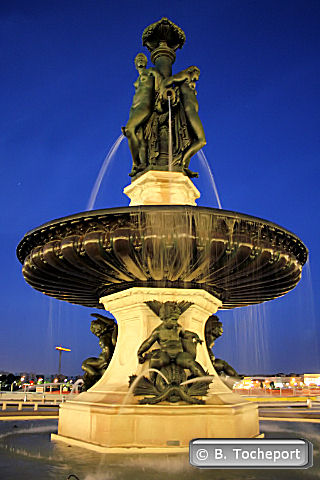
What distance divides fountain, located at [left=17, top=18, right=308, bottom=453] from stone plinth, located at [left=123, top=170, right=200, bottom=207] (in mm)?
1930

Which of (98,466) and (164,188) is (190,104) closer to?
(164,188)

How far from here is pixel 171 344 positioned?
6508mm

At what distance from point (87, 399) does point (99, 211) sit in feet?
9.13

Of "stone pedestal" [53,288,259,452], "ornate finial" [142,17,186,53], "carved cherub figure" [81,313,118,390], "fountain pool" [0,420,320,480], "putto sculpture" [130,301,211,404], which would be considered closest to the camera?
"fountain pool" [0,420,320,480]

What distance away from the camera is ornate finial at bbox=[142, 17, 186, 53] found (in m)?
10.2

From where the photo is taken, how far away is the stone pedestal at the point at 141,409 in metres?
5.89

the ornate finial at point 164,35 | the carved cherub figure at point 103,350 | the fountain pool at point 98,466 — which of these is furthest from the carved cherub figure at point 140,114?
the fountain pool at point 98,466

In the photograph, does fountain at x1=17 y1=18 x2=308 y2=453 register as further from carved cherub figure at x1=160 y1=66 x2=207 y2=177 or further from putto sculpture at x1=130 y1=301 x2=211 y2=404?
carved cherub figure at x1=160 y1=66 x2=207 y2=177

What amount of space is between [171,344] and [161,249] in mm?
1375

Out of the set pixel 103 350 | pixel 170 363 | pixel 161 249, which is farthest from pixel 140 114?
pixel 170 363

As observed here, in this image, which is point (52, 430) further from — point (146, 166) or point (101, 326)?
point (146, 166)

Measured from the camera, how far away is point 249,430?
21.5ft

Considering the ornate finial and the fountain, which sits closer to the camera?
the fountain

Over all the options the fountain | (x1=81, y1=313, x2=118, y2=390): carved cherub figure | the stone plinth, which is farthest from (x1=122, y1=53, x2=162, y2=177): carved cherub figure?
(x1=81, y1=313, x2=118, y2=390): carved cherub figure
